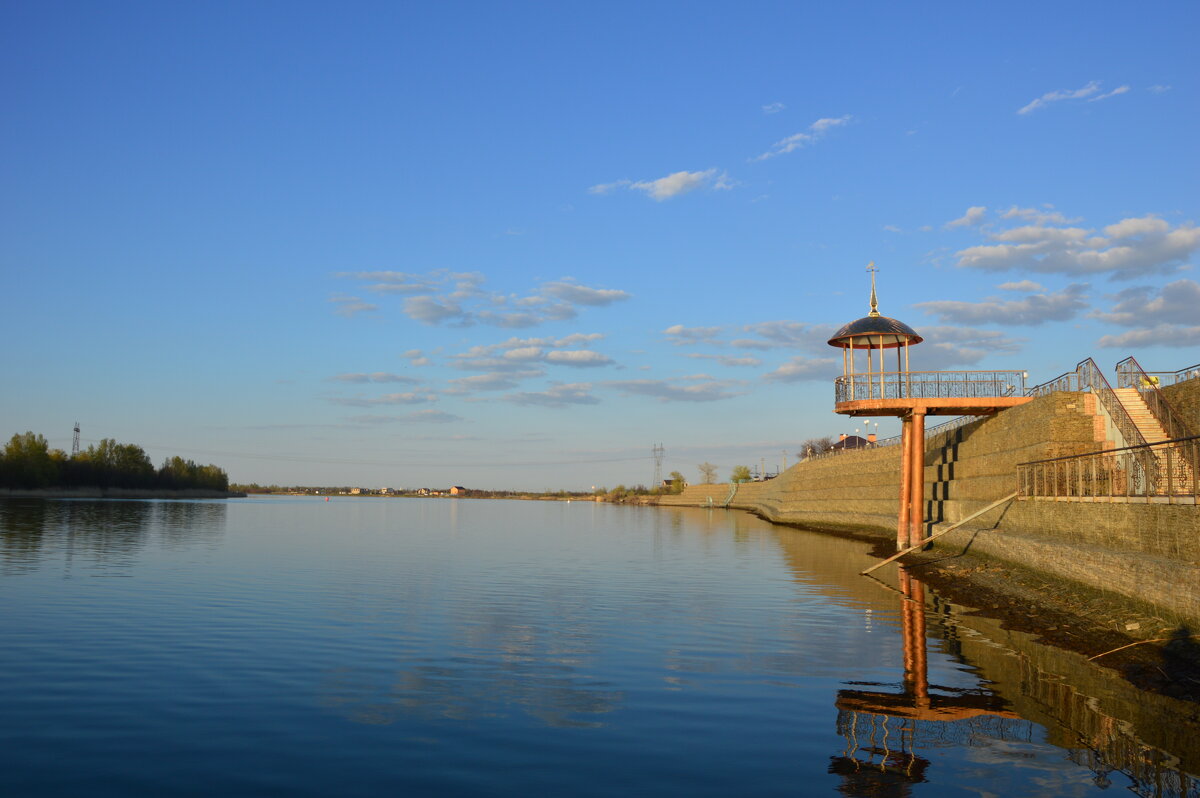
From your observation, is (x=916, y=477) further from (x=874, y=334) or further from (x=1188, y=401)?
(x=1188, y=401)

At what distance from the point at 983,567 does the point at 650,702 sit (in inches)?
860

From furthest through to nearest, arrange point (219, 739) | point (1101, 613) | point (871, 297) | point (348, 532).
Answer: point (348, 532), point (871, 297), point (1101, 613), point (219, 739)

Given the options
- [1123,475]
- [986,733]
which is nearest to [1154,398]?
[1123,475]

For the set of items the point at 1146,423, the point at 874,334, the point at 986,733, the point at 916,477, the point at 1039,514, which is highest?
the point at 874,334

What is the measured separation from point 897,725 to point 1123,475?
16402 millimetres

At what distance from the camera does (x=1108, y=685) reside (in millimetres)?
14484

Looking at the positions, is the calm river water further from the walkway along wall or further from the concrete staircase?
the concrete staircase

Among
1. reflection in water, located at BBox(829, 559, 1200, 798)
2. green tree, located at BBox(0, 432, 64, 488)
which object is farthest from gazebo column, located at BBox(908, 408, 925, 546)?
green tree, located at BBox(0, 432, 64, 488)

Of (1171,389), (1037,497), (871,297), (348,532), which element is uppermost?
(871,297)

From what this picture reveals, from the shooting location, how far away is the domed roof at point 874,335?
4253cm

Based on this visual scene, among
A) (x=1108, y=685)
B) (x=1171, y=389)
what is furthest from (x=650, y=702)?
(x=1171, y=389)

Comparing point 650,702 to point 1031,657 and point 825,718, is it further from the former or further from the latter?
point 1031,657

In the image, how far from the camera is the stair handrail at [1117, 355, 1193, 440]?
29.1 m

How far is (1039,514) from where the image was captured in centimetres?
2928
